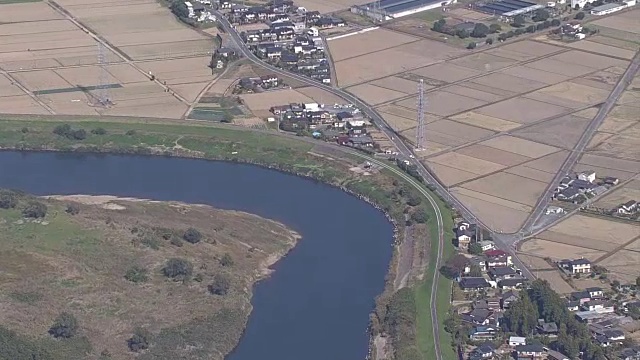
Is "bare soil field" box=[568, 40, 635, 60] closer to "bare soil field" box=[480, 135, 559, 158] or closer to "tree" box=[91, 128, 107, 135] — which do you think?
"bare soil field" box=[480, 135, 559, 158]

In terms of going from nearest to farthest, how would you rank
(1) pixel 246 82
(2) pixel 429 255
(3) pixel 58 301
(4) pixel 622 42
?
(3) pixel 58 301 → (2) pixel 429 255 → (1) pixel 246 82 → (4) pixel 622 42

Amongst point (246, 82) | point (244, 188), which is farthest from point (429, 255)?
point (246, 82)

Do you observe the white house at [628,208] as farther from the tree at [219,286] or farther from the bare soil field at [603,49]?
the bare soil field at [603,49]

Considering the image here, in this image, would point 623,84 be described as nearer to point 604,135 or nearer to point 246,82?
point 604,135

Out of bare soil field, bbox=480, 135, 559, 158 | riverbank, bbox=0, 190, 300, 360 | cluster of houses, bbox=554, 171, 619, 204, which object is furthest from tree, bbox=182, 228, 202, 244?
bare soil field, bbox=480, 135, 559, 158

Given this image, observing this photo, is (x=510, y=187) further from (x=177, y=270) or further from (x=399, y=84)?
(x=177, y=270)

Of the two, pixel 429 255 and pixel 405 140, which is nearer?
pixel 429 255

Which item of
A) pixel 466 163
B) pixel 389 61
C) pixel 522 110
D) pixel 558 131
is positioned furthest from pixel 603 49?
pixel 466 163
